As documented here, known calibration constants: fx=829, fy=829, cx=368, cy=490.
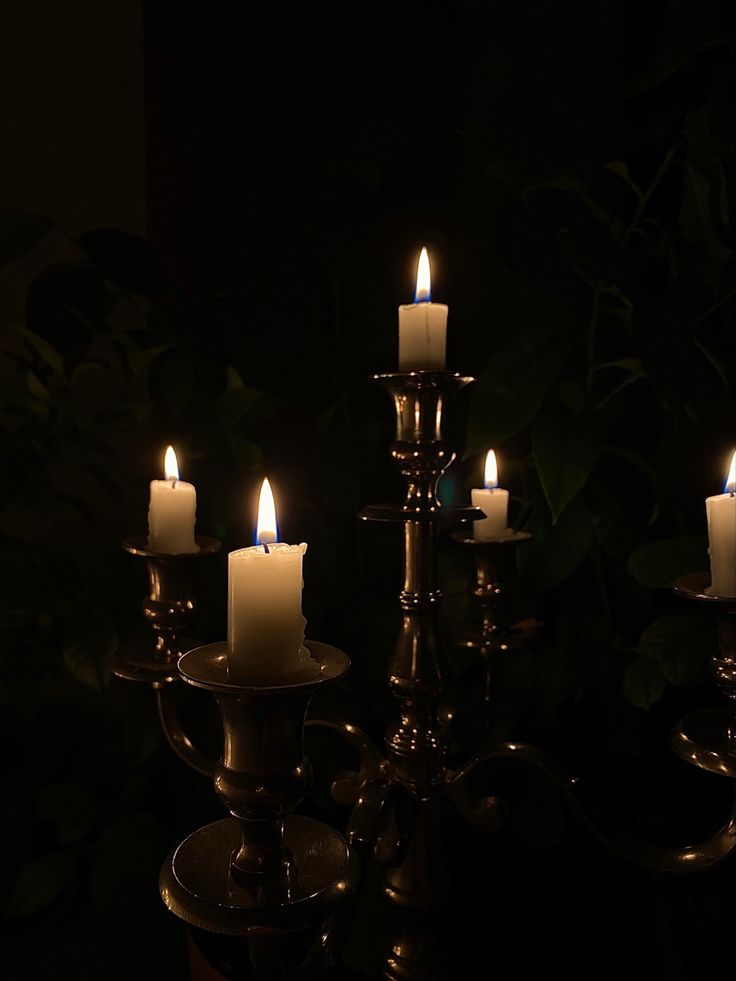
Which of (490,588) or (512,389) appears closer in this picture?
(490,588)

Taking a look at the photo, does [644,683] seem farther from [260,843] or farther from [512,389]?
[260,843]

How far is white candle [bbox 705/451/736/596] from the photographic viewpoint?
457mm

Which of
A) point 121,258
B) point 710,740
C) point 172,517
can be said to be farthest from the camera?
point 121,258

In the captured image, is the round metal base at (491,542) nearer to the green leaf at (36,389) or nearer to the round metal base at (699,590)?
the round metal base at (699,590)

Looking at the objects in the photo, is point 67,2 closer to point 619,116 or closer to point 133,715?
point 619,116

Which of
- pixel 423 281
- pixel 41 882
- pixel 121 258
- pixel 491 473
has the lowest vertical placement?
pixel 41 882

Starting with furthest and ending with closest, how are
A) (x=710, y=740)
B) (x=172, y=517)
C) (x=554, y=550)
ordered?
1. (x=554, y=550)
2. (x=172, y=517)
3. (x=710, y=740)

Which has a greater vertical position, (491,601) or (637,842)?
(491,601)

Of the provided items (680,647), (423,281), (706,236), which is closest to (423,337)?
(423,281)

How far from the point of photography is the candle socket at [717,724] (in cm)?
46

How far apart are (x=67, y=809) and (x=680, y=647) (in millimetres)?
657

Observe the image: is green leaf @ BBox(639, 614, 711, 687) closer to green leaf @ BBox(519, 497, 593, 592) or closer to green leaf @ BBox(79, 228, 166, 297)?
green leaf @ BBox(519, 497, 593, 592)

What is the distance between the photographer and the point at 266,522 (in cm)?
44

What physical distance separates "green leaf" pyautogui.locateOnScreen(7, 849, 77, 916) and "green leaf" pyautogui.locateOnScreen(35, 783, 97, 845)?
2 centimetres
